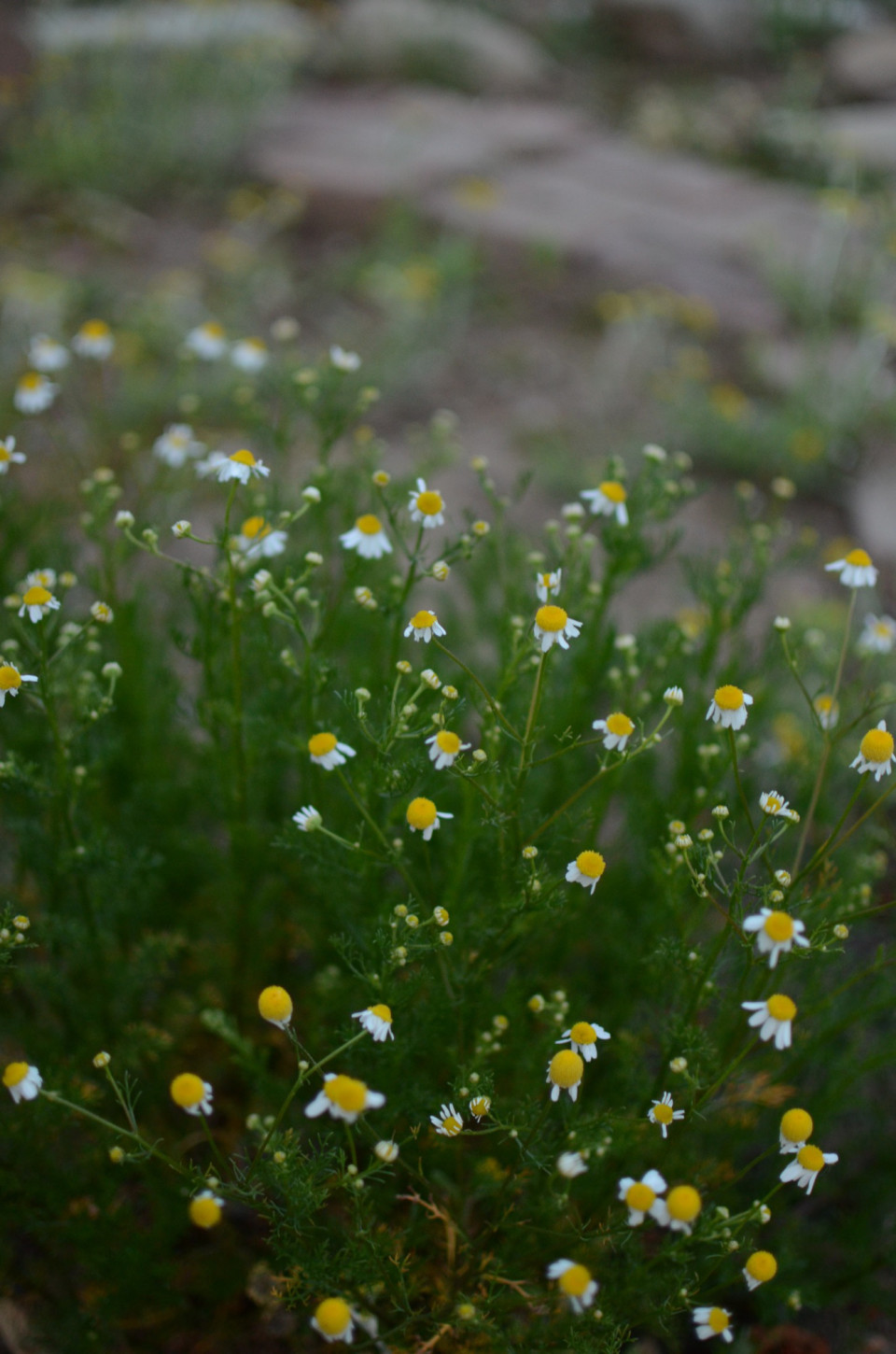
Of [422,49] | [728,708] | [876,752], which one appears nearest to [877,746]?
[876,752]

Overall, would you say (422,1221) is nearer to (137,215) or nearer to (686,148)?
(137,215)

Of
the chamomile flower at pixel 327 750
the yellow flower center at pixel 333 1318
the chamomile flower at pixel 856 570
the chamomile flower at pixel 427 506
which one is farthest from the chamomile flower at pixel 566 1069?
the chamomile flower at pixel 856 570

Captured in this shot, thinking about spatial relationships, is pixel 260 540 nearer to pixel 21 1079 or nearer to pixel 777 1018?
pixel 21 1079

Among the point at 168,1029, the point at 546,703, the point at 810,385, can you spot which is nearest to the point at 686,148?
the point at 810,385

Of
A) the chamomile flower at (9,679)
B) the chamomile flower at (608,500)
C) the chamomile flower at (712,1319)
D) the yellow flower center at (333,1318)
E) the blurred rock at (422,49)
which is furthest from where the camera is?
the blurred rock at (422,49)

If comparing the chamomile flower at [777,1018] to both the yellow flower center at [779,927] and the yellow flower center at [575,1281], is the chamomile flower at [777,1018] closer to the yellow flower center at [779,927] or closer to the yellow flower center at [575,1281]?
the yellow flower center at [779,927]

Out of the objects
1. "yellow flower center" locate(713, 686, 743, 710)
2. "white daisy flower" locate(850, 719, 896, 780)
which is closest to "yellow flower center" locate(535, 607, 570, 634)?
"yellow flower center" locate(713, 686, 743, 710)
